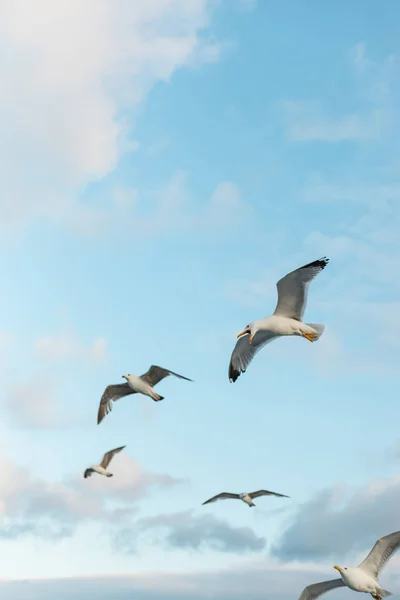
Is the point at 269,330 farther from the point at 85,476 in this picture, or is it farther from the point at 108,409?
the point at 85,476

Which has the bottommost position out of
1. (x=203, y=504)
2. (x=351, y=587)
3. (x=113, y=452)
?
(x=351, y=587)

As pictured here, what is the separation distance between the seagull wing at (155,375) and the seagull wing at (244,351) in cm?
264

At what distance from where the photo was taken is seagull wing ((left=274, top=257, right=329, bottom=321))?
28.2 m

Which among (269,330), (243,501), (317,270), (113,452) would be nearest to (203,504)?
(243,501)

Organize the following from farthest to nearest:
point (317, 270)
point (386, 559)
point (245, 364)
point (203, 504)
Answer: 1. point (203, 504)
2. point (245, 364)
3. point (317, 270)
4. point (386, 559)

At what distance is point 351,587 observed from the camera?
26359mm

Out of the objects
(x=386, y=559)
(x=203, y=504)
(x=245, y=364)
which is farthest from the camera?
(x=203, y=504)

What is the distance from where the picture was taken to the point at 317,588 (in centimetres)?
2753

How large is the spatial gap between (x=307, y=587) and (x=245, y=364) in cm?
902

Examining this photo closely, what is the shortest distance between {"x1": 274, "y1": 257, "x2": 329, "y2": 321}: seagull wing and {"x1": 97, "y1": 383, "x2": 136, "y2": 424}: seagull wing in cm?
951

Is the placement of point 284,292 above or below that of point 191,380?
above

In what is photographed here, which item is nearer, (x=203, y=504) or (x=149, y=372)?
(x=149, y=372)

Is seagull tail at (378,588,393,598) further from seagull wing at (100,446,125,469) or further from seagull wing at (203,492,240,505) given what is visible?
seagull wing at (100,446,125,469)

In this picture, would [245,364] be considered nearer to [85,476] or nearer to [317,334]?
[317,334]
